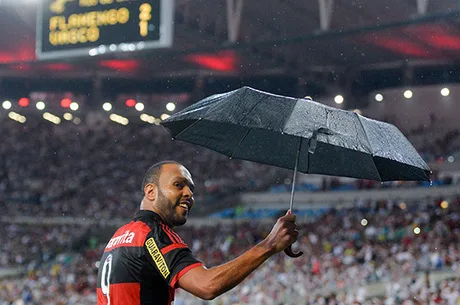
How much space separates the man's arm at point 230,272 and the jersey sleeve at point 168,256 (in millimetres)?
35

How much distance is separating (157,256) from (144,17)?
34.2ft

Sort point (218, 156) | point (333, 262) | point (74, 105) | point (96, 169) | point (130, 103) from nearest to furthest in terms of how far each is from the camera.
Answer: point (333, 262), point (218, 156), point (96, 169), point (130, 103), point (74, 105)

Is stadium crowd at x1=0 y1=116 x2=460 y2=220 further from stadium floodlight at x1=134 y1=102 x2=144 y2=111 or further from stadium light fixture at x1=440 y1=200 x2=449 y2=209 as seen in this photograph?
stadium light fixture at x1=440 y1=200 x2=449 y2=209

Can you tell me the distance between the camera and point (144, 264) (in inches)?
126

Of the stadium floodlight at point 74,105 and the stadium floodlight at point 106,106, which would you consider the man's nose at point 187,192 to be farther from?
the stadium floodlight at point 74,105

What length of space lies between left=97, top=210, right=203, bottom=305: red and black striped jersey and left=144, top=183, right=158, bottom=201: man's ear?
0.07 meters

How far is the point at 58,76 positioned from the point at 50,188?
527 cm

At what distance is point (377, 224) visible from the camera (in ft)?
64.0

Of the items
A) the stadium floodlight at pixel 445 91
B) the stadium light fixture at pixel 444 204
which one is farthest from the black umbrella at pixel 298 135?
the stadium floodlight at pixel 445 91

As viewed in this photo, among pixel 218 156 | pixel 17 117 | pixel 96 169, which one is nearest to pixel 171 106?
pixel 96 169

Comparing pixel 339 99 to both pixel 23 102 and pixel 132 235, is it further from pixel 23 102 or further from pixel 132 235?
pixel 132 235

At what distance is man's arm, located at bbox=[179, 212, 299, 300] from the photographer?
9.88 ft

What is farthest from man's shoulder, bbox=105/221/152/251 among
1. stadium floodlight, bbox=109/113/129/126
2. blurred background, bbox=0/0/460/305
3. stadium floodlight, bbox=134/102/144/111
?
stadium floodlight, bbox=109/113/129/126

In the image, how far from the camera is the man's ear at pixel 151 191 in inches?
134
